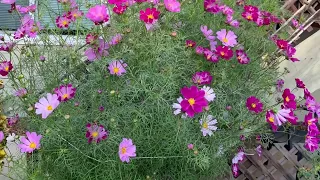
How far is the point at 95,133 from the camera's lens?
1.78 m

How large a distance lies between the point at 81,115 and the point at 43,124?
17 centimetres

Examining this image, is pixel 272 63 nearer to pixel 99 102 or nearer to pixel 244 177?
pixel 244 177

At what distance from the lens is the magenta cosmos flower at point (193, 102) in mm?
1699

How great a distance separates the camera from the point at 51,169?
204 cm

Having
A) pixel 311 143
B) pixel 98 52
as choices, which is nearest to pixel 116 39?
pixel 98 52

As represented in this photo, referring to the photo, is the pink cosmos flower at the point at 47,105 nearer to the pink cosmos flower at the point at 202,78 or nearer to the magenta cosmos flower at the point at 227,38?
the pink cosmos flower at the point at 202,78

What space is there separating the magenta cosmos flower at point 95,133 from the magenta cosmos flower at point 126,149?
0.09 meters

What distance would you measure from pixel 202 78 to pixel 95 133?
55cm

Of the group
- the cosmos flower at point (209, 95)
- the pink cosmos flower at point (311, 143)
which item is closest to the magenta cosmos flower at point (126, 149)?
the cosmos flower at point (209, 95)

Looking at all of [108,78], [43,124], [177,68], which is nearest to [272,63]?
[177,68]

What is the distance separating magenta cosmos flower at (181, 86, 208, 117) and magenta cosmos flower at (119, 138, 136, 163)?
258 mm

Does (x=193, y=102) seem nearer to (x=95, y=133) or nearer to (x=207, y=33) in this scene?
Result: (x=95, y=133)

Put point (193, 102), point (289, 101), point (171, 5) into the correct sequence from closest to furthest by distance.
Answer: point (193, 102)
point (171, 5)
point (289, 101)

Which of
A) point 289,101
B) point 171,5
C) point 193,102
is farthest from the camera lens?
point 289,101
